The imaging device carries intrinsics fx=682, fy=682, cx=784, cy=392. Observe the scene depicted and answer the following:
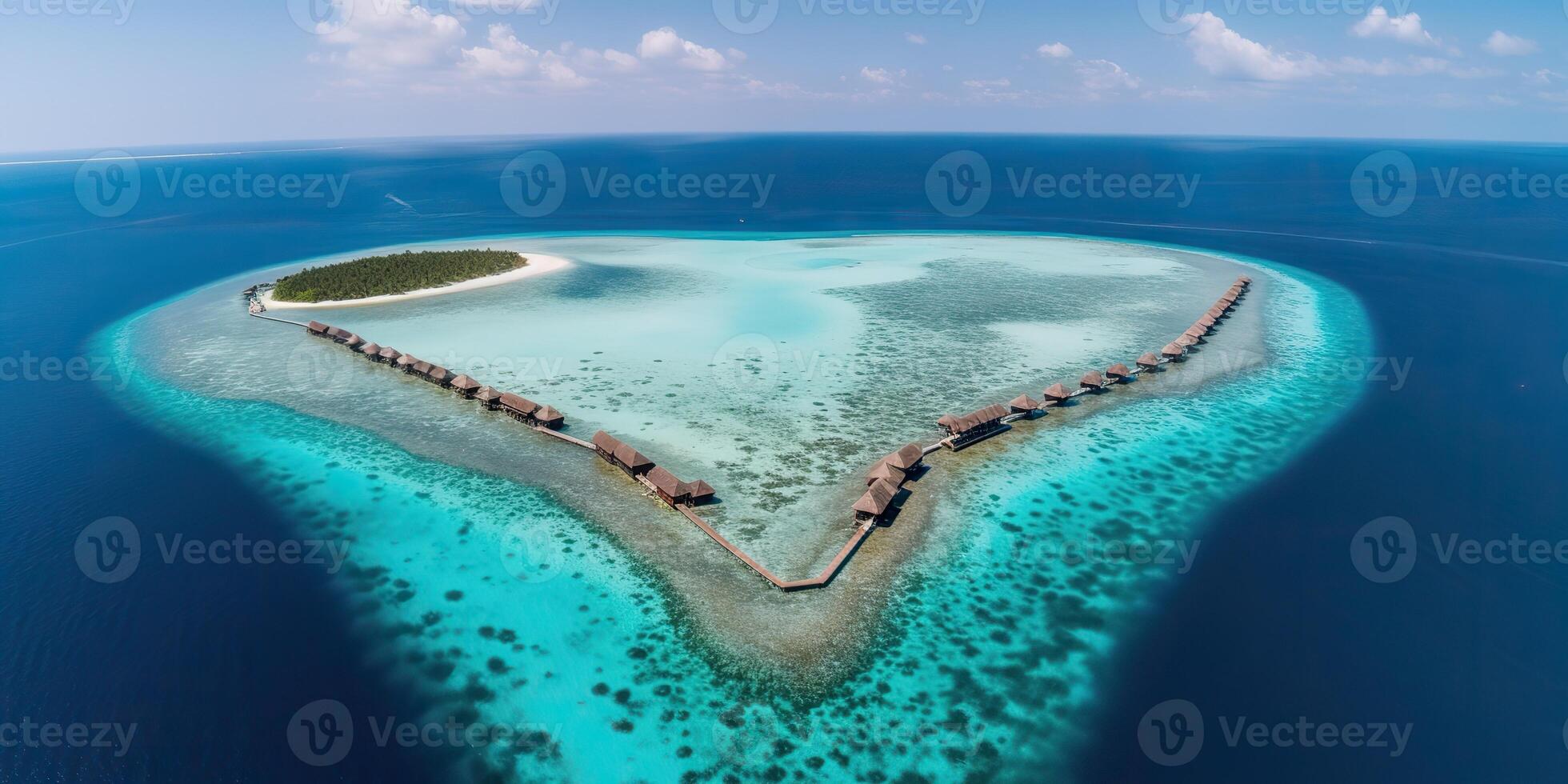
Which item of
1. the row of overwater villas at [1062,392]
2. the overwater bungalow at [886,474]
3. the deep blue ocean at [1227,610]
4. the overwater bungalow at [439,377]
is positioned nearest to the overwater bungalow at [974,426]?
the row of overwater villas at [1062,392]

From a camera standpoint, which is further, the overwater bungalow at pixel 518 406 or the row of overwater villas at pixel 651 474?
the overwater bungalow at pixel 518 406

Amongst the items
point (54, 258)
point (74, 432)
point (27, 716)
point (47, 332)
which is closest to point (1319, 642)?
point (27, 716)

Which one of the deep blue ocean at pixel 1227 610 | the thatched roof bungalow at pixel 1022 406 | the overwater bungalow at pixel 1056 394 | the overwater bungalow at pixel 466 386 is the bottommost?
the deep blue ocean at pixel 1227 610

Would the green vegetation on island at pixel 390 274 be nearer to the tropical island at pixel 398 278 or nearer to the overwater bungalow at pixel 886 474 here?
the tropical island at pixel 398 278

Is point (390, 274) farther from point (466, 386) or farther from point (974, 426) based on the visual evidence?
point (974, 426)

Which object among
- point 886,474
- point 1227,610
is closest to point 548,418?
point 886,474

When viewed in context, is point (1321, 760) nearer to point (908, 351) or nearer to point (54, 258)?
point (908, 351)

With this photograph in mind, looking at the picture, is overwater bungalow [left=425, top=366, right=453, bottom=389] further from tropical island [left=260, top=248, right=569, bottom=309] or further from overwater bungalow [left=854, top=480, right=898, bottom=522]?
overwater bungalow [left=854, top=480, right=898, bottom=522]

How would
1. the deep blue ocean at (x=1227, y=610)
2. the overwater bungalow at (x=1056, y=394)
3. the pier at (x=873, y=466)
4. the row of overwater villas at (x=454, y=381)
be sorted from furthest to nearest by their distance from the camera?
the overwater bungalow at (x=1056, y=394) < the row of overwater villas at (x=454, y=381) < the pier at (x=873, y=466) < the deep blue ocean at (x=1227, y=610)
